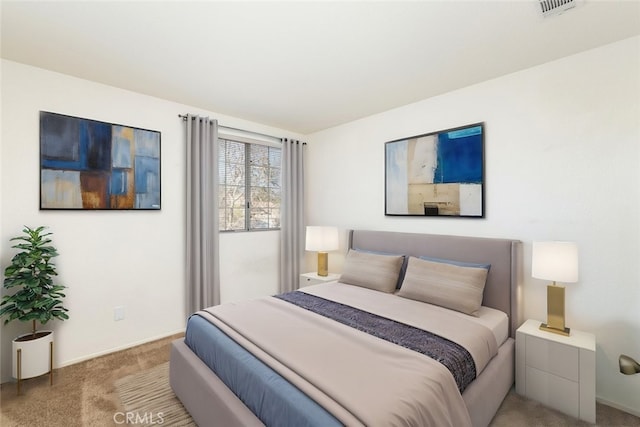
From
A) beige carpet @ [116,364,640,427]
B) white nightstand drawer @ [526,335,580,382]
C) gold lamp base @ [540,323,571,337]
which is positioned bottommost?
beige carpet @ [116,364,640,427]

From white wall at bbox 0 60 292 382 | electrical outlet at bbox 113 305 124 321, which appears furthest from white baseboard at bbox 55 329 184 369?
electrical outlet at bbox 113 305 124 321

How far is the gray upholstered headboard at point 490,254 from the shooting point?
8.00 feet

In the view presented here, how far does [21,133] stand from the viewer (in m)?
2.42

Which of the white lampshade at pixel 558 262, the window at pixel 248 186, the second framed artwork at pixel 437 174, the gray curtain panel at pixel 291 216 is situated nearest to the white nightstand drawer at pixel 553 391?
the white lampshade at pixel 558 262

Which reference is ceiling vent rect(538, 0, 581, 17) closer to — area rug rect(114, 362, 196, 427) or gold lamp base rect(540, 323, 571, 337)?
gold lamp base rect(540, 323, 571, 337)

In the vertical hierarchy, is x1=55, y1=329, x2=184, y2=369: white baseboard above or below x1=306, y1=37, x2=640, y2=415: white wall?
below

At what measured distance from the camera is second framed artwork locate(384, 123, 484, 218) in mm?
2785

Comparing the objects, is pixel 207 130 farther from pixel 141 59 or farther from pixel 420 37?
pixel 420 37

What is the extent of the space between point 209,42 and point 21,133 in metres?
1.81

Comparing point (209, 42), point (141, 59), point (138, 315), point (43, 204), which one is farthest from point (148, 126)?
point (138, 315)

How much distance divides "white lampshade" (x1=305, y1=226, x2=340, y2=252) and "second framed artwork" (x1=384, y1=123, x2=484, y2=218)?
0.77 metres

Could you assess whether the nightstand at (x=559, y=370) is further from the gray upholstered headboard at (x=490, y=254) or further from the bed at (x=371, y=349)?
the gray upholstered headboard at (x=490, y=254)

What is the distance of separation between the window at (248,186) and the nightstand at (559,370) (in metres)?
3.14

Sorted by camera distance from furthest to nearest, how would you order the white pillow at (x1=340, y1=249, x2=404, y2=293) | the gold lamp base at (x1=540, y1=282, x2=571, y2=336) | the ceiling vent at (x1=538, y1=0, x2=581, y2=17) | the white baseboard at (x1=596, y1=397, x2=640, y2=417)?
the white pillow at (x1=340, y1=249, x2=404, y2=293) → the gold lamp base at (x1=540, y1=282, x2=571, y2=336) → the white baseboard at (x1=596, y1=397, x2=640, y2=417) → the ceiling vent at (x1=538, y1=0, x2=581, y2=17)
